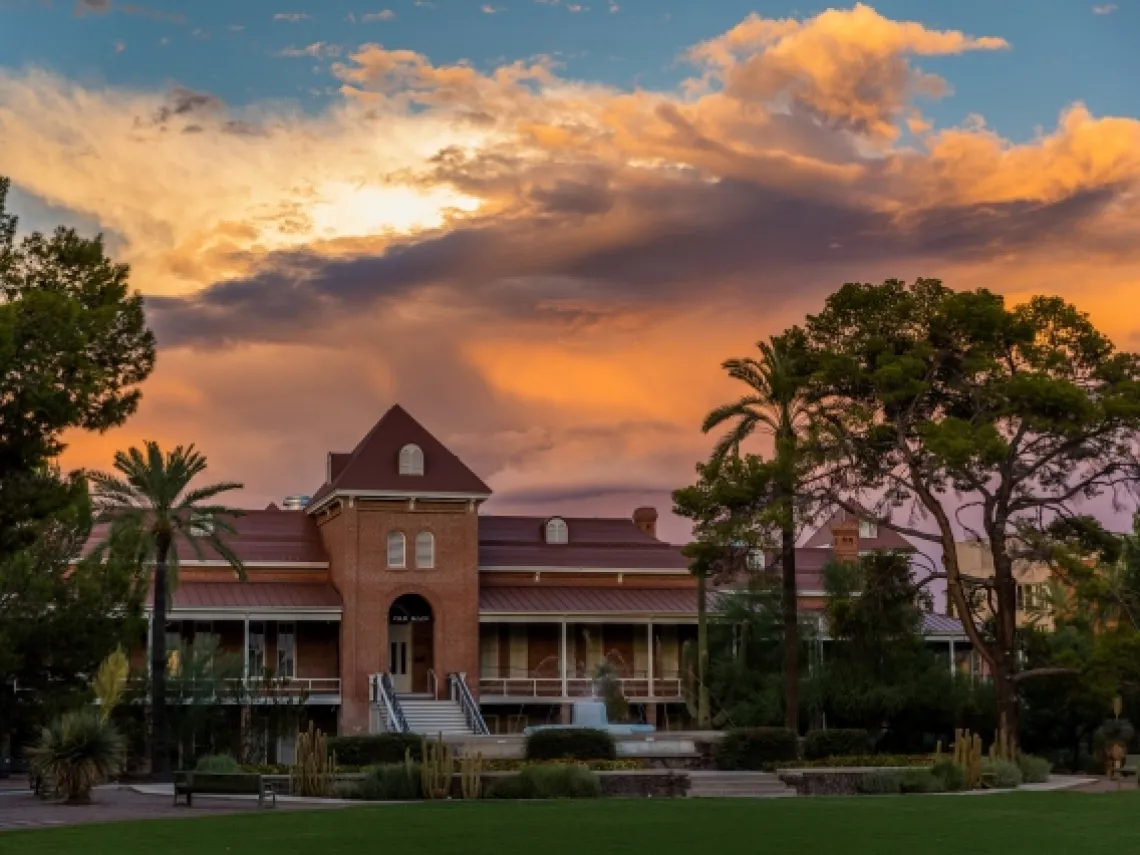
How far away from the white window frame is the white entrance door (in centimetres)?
268

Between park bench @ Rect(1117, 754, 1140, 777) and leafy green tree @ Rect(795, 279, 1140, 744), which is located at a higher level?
leafy green tree @ Rect(795, 279, 1140, 744)

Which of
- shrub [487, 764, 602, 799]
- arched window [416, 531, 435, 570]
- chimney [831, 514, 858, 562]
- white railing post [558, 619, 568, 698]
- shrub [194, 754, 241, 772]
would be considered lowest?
shrub [487, 764, 602, 799]

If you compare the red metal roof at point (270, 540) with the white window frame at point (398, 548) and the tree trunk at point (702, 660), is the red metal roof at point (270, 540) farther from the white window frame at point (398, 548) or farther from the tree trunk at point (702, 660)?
the tree trunk at point (702, 660)

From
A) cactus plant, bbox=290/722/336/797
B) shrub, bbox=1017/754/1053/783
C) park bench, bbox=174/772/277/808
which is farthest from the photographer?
shrub, bbox=1017/754/1053/783

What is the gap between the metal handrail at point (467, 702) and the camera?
5644cm

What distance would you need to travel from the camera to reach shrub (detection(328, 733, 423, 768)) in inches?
1500

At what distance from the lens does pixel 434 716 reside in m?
57.3

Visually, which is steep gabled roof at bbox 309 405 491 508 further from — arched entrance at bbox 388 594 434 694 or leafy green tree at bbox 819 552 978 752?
leafy green tree at bbox 819 552 978 752

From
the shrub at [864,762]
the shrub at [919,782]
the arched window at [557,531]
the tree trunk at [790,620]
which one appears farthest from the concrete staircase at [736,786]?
the arched window at [557,531]

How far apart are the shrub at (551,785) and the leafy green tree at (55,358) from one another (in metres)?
10.4

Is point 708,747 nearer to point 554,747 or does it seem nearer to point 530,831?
point 554,747

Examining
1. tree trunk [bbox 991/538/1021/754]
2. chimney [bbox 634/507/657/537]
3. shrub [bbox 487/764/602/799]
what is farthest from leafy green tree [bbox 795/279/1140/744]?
chimney [bbox 634/507/657/537]

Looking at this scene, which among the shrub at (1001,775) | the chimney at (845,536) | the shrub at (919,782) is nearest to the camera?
the shrub at (919,782)

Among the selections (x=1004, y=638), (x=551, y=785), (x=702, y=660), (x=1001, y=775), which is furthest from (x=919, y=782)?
(x=702, y=660)
